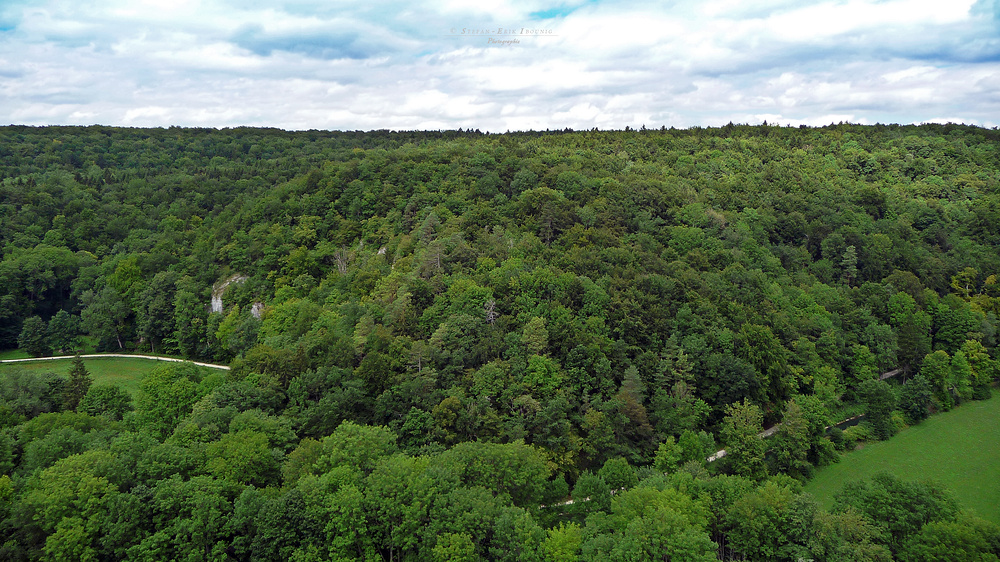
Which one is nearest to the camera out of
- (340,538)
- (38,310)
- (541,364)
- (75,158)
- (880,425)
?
(340,538)

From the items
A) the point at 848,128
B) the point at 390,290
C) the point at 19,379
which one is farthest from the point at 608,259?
the point at 848,128

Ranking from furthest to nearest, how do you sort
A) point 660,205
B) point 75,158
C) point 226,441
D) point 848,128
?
point 848,128 < point 75,158 < point 660,205 < point 226,441

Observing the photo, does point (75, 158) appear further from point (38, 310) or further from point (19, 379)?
point (19, 379)

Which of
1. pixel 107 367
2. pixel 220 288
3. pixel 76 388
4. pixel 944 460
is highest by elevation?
pixel 220 288

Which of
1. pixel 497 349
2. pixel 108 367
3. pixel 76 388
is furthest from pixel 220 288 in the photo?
pixel 497 349

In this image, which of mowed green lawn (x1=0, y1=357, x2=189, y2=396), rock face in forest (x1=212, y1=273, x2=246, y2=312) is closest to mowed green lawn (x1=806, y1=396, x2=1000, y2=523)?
rock face in forest (x1=212, y1=273, x2=246, y2=312)

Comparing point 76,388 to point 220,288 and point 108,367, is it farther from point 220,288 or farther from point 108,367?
point 220,288

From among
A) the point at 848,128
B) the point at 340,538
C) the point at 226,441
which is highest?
the point at 848,128
